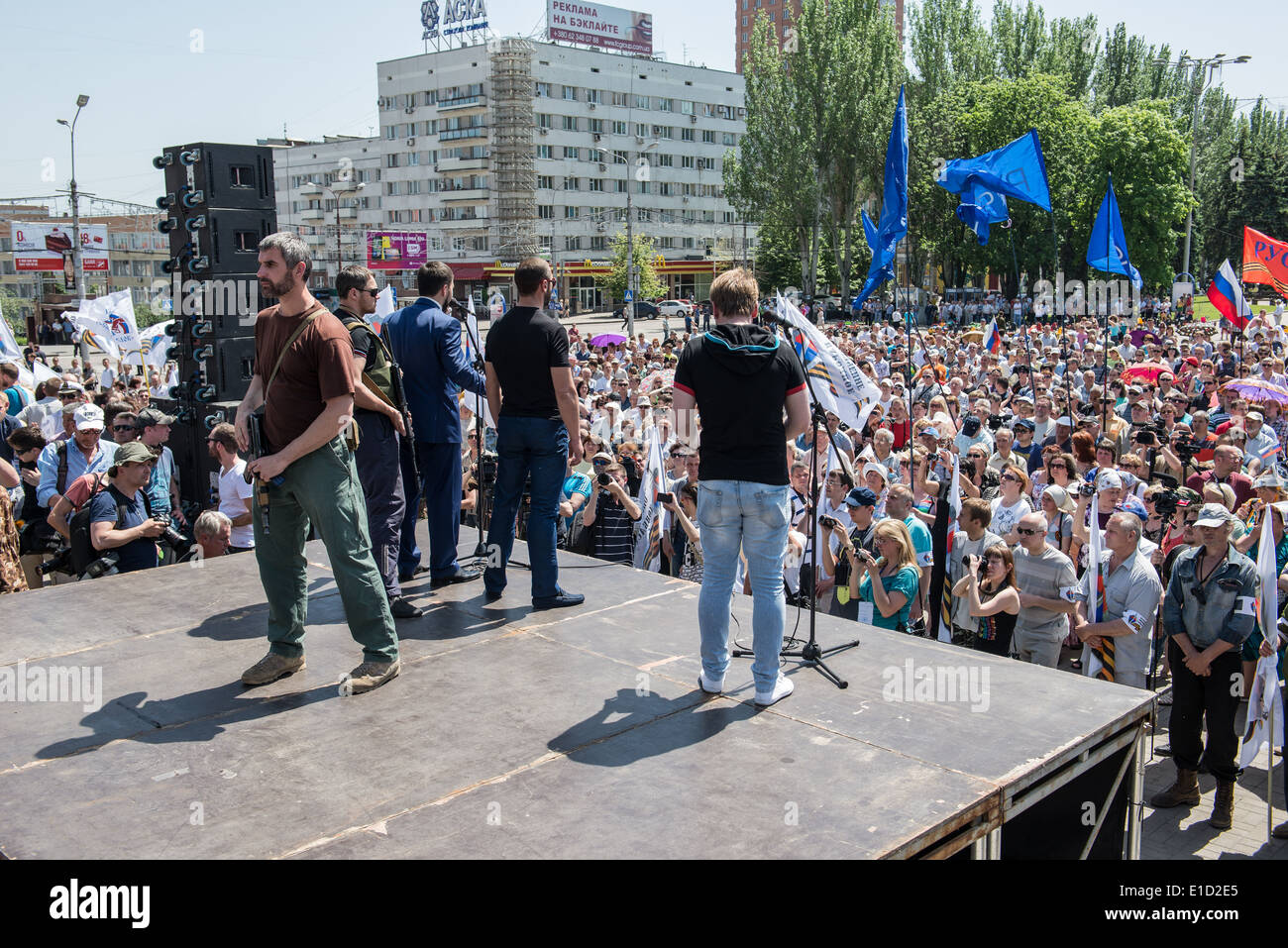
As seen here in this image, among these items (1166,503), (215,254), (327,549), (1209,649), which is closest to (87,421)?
(215,254)

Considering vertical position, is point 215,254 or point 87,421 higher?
point 215,254

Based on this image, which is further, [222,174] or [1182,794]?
[222,174]

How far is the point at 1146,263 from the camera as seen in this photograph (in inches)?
2015

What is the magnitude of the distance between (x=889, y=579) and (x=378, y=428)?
11.3ft

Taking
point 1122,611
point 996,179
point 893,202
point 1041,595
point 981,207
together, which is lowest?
point 1122,611

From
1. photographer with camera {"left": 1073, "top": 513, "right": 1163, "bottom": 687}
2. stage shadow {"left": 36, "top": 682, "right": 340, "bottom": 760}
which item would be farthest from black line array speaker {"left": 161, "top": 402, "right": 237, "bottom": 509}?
photographer with camera {"left": 1073, "top": 513, "right": 1163, "bottom": 687}

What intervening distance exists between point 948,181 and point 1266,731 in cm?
947

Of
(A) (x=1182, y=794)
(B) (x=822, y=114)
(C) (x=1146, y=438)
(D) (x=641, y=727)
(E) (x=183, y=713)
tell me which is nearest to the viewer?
(D) (x=641, y=727)

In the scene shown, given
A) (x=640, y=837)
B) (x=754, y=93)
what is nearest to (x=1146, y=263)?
(x=754, y=93)

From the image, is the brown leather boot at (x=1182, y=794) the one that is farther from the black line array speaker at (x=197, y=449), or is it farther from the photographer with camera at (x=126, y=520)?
the black line array speaker at (x=197, y=449)

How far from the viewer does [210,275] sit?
377 inches

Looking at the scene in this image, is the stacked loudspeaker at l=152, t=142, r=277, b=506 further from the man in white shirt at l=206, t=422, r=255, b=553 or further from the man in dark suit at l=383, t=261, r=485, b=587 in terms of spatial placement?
the man in dark suit at l=383, t=261, r=485, b=587

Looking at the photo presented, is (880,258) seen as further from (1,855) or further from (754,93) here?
(754,93)

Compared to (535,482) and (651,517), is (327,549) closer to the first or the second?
(535,482)
